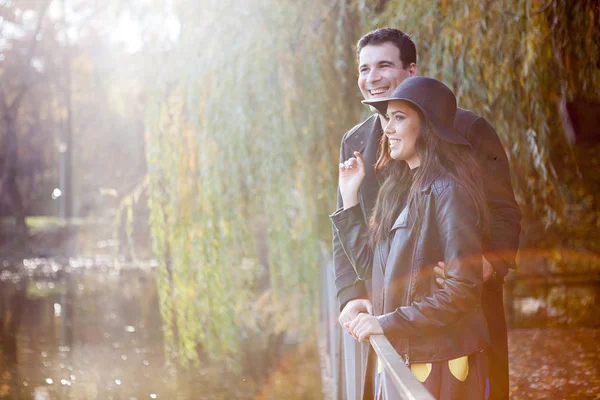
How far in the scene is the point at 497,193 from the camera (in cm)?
261

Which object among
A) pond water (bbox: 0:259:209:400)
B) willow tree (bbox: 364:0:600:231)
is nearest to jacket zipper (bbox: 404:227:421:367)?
willow tree (bbox: 364:0:600:231)

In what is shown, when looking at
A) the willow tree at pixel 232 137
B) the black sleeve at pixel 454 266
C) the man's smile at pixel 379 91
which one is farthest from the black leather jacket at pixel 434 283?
the willow tree at pixel 232 137

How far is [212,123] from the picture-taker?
20.9 ft

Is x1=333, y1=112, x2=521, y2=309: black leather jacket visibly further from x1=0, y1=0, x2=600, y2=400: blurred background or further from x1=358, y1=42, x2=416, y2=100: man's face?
x1=0, y1=0, x2=600, y2=400: blurred background

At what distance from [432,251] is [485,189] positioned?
526mm

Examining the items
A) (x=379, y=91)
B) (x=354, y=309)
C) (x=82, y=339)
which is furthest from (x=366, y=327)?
(x=82, y=339)

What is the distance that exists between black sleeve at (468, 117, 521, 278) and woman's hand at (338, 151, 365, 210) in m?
0.35

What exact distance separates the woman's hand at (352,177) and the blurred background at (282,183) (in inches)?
82.8

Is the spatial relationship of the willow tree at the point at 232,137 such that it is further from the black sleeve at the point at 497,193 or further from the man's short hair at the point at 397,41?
the black sleeve at the point at 497,193

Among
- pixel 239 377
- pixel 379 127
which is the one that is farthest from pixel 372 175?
pixel 239 377

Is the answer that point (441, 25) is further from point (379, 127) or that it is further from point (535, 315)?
point (535, 315)

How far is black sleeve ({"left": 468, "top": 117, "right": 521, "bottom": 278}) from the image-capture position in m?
2.56

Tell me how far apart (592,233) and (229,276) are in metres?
6.01

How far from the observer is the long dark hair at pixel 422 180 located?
220cm
